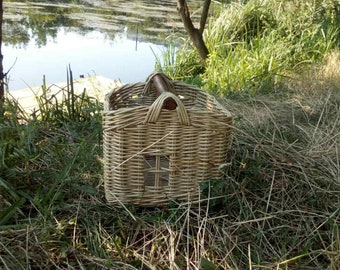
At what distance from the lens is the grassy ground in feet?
4.11

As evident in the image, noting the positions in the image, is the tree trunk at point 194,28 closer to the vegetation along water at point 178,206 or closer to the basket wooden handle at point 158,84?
→ the vegetation along water at point 178,206

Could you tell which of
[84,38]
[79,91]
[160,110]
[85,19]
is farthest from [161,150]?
[85,19]

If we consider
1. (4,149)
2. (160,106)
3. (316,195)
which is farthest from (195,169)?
(4,149)

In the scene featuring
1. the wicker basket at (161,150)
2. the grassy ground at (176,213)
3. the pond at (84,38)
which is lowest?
the pond at (84,38)

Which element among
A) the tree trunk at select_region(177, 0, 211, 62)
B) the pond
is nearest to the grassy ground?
the pond

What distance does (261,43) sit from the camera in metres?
4.65

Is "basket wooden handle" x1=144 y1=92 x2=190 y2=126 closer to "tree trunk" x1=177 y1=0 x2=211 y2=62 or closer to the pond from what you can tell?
the pond

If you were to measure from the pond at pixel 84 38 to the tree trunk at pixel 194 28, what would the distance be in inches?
25.8

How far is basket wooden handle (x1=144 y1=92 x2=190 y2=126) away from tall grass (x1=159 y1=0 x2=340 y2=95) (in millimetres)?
1958

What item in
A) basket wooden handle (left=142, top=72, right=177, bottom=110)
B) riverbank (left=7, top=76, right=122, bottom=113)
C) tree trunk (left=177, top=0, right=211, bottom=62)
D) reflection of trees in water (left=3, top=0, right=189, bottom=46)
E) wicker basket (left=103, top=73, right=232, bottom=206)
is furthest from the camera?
reflection of trees in water (left=3, top=0, right=189, bottom=46)

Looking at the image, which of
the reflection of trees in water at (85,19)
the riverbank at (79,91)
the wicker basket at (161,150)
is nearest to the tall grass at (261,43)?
the riverbank at (79,91)

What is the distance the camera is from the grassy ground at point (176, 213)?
1.25 m

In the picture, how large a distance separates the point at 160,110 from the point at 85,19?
6.87 meters

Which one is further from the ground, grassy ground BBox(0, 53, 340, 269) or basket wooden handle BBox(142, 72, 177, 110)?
basket wooden handle BBox(142, 72, 177, 110)
